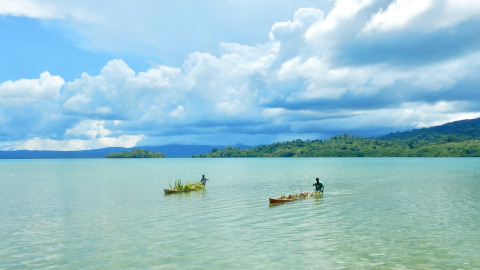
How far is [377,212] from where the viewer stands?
143 feet

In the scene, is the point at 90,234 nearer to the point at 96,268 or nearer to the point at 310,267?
the point at 96,268

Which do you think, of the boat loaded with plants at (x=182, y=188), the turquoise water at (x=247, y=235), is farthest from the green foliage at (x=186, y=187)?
the turquoise water at (x=247, y=235)

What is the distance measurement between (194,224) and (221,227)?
340 cm

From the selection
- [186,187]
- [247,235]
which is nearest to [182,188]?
[186,187]

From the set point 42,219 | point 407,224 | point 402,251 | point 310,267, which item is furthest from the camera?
point 42,219

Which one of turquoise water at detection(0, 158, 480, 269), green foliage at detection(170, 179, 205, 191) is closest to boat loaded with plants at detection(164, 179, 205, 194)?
green foliage at detection(170, 179, 205, 191)

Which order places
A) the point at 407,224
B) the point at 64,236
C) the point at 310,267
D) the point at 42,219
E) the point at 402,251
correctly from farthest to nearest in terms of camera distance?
1. the point at 42,219
2. the point at 407,224
3. the point at 64,236
4. the point at 402,251
5. the point at 310,267

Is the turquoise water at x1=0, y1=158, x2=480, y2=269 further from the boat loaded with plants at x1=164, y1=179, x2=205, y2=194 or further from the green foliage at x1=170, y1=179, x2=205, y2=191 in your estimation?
the green foliage at x1=170, y1=179, x2=205, y2=191

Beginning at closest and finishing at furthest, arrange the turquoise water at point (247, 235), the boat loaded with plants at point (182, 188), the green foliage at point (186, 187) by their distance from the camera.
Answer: the turquoise water at point (247, 235), the boat loaded with plants at point (182, 188), the green foliage at point (186, 187)

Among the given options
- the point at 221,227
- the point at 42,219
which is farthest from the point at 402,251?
the point at 42,219

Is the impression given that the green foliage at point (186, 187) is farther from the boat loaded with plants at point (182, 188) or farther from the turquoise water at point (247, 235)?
the turquoise water at point (247, 235)

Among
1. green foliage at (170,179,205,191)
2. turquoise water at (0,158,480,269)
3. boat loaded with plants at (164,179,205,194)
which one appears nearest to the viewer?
Answer: turquoise water at (0,158,480,269)

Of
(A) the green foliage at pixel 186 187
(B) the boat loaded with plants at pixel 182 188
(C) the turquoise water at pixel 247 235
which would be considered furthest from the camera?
(A) the green foliage at pixel 186 187

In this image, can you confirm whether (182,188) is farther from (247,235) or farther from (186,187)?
(247,235)
